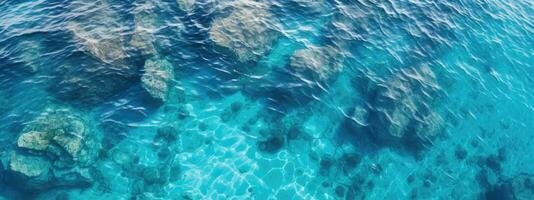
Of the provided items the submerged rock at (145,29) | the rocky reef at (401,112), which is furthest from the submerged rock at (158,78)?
the rocky reef at (401,112)

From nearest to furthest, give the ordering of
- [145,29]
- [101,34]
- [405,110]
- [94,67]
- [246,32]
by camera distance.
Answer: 1. [94,67]
2. [405,110]
3. [101,34]
4. [145,29]
5. [246,32]

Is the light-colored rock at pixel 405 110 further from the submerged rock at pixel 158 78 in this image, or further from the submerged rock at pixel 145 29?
the submerged rock at pixel 145 29

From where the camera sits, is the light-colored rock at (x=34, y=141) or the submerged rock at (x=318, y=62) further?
the submerged rock at (x=318, y=62)

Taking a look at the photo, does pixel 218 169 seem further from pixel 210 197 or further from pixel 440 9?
pixel 440 9

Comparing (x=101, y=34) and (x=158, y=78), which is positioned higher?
(x=101, y=34)

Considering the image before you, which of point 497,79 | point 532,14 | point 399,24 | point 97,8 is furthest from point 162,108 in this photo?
point 532,14

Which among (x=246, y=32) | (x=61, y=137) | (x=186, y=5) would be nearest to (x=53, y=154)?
(x=61, y=137)

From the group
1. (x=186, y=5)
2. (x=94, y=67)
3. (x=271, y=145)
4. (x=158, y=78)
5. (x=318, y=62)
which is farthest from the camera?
(x=186, y=5)

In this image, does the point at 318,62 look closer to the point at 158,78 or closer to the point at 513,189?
the point at 158,78
